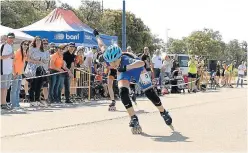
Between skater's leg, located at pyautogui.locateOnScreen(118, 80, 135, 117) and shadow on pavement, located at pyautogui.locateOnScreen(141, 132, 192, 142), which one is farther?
skater's leg, located at pyautogui.locateOnScreen(118, 80, 135, 117)

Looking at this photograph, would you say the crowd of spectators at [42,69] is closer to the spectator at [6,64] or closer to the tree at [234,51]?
the spectator at [6,64]

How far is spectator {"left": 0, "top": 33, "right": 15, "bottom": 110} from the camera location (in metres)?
12.3

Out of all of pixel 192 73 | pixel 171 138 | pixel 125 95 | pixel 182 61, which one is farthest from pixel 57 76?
pixel 182 61

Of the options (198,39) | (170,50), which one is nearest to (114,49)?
(198,39)

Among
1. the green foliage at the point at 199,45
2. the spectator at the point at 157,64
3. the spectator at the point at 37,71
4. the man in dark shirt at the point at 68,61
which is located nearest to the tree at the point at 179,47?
the green foliage at the point at 199,45

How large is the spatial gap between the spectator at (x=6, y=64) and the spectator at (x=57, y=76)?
2.23 meters

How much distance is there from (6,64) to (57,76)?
103 inches

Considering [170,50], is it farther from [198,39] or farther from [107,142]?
[107,142]

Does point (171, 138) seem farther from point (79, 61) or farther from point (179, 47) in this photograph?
point (179, 47)

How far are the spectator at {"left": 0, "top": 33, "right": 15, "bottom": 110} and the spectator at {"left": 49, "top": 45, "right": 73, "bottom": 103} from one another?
2233 millimetres

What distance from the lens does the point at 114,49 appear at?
811 centimetres

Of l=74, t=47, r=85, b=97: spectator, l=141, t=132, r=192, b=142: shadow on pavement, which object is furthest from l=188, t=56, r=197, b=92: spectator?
l=141, t=132, r=192, b=142: shadow on pavement

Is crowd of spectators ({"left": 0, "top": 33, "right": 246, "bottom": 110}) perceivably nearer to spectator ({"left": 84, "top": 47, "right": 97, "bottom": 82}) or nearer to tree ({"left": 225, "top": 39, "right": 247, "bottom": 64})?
spectator ({"left": 84, "top": 47, "right": 97, "bottom": 82})

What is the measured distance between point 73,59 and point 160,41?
9397cm
